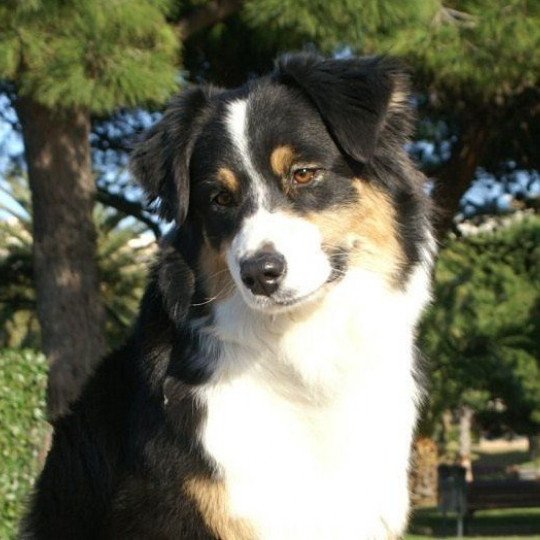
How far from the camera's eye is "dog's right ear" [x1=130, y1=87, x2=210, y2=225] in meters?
3.95

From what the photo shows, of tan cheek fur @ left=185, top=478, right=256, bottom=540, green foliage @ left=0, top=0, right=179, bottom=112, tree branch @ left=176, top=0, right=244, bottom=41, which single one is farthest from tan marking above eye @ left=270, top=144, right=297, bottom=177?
tree branch @ left=176, top=0, right=244, bottom=41

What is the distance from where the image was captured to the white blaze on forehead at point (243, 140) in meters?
3.79

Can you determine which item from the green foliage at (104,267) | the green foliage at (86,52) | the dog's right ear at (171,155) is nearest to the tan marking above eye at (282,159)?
the dog's right ear at (171,155)

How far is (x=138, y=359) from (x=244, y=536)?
772 mm

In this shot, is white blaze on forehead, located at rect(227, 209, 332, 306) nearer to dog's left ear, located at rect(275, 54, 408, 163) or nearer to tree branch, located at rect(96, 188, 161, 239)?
dog's left ear, located at rect(275, 54, 408, 163)

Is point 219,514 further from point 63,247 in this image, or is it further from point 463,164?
point 463,164

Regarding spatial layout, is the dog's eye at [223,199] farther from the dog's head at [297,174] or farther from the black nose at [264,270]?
the black nose at [264,270]

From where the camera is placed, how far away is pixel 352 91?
13.1 feet

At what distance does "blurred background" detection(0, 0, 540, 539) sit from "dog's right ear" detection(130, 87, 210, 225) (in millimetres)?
237

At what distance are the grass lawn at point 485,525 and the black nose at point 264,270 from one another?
47.2ft

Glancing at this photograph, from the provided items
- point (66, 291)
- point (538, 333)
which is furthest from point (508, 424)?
point (66, 291)

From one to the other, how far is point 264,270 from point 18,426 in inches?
150

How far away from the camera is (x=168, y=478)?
3854 millimetres

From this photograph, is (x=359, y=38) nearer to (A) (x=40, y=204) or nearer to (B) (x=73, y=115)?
(B) (x=73, y=115)
